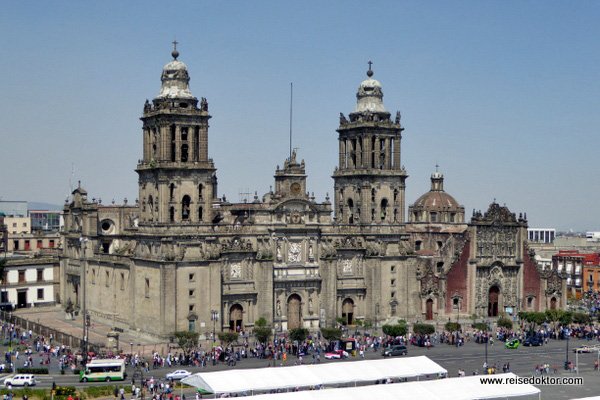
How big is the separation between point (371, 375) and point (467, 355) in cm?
2261

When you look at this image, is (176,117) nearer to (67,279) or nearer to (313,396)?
(67,279)

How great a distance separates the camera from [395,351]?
87375mm

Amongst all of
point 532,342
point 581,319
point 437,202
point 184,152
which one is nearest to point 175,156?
point 184,152

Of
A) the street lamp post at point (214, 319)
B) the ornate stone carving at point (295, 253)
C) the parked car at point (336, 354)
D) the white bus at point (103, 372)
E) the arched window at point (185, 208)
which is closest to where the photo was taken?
the white bus at point (103, 372)

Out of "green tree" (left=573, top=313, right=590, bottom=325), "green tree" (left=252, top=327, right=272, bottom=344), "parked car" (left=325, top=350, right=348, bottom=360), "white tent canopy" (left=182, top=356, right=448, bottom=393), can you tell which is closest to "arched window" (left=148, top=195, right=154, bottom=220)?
"green tree" (left=252, top=327, right=272, bottom=344)

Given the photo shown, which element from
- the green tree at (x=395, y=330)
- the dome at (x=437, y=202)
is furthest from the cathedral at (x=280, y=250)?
the dome at (x=437, y=202)

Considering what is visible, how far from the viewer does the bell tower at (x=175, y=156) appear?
94812mm

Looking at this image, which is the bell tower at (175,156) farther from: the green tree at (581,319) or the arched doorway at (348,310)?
the green tree at (581,319)

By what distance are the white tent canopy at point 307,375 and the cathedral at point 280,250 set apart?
93.4 ft

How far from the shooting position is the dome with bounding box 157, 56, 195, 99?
96.3m

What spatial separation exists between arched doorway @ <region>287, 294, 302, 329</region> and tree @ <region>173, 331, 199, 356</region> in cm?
1817

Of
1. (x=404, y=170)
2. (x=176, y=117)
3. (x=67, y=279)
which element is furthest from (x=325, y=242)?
(x=67, y=279)

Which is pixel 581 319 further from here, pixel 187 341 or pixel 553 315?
pixel 187 341

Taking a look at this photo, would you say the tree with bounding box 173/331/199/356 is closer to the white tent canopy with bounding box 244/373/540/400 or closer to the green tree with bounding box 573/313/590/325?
the white tent canopy with bounding box 244/373/540/400
